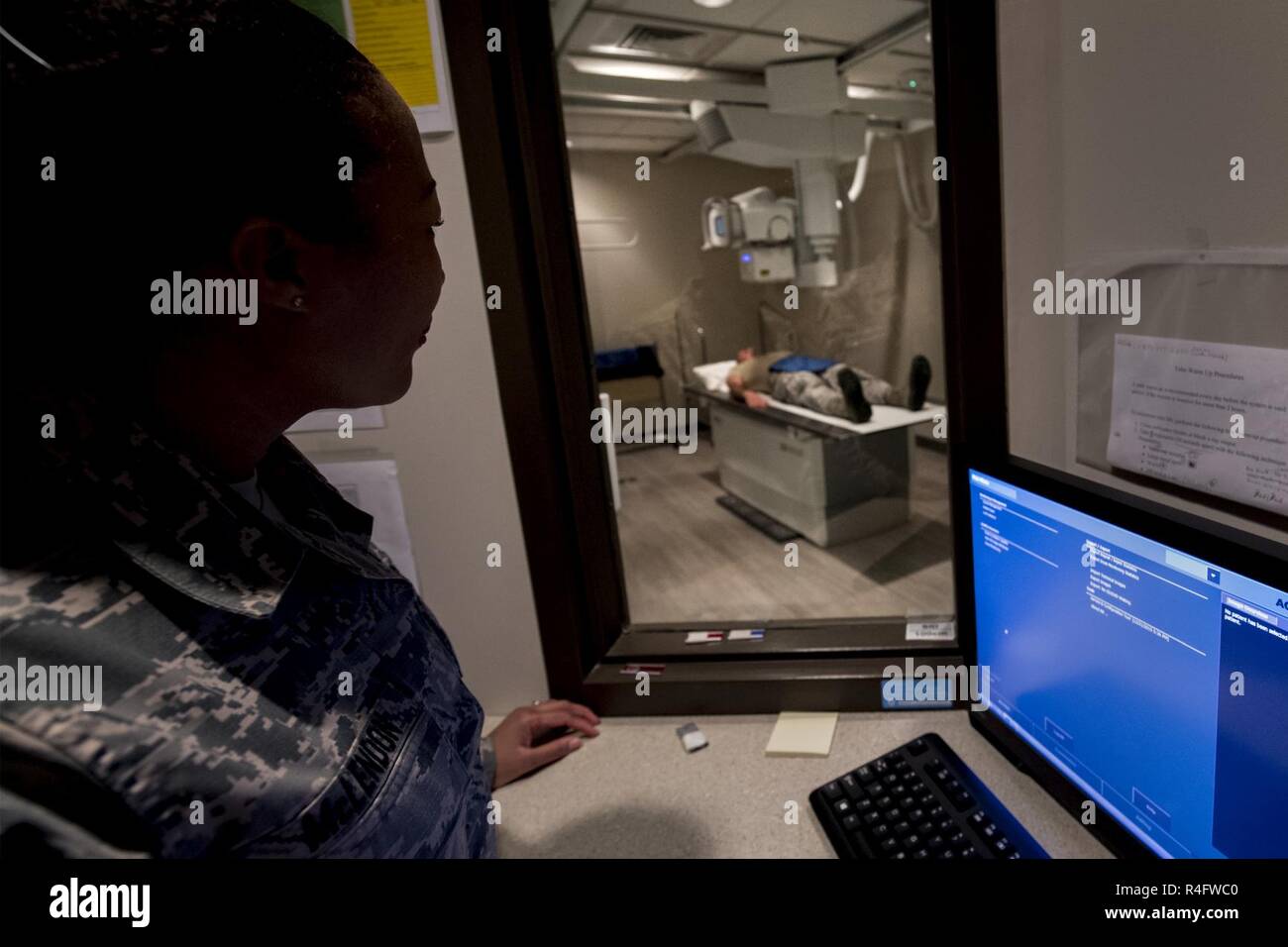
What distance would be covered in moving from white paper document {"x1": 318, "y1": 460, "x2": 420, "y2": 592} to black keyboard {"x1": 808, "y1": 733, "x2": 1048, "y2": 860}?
606 millimetres

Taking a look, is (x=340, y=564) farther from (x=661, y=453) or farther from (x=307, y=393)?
A: (x=661, y=453)

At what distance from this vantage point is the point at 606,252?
359 cm

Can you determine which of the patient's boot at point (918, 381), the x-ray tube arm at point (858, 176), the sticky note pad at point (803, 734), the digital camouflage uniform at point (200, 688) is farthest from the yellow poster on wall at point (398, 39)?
the x-ray tube arm at point (858, 176)

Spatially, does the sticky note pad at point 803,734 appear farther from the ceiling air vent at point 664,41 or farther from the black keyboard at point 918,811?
the ceiling air vent at point 664,41

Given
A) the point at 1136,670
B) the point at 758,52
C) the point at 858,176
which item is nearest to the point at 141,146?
the point at 1136,670

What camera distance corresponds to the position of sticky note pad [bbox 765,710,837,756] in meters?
0.79

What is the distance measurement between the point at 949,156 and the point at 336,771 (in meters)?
0.82

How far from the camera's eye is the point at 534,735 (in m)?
0.86

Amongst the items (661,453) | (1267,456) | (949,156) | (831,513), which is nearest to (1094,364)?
(1267,456)

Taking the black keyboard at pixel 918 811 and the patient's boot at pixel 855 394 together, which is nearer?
the black keyboard at pixel 918 811

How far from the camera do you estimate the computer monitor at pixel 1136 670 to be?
0.39 m

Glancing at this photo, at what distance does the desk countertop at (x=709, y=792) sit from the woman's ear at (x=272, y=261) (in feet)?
2.05

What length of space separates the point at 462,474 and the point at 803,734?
1.88 ft

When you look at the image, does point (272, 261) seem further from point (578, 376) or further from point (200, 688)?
point (578, 376)
